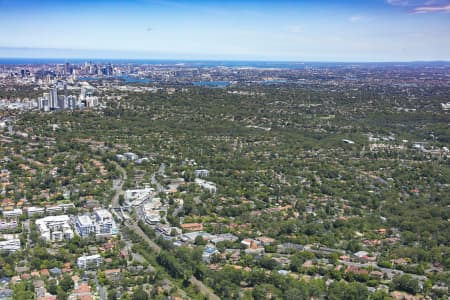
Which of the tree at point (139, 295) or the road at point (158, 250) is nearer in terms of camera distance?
the tree at point (139, 295)

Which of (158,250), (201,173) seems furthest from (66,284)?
(201,173)

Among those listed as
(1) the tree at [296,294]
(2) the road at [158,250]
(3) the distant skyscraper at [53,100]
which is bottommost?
(2) the road at [158,250]

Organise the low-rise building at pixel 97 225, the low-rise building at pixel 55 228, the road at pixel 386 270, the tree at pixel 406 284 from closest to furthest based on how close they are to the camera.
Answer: the tree at pixel 406 284 < the road at pixel 386 270 < the low-rise building at pixel 55 228 < the low-rise building at pixel 97 225

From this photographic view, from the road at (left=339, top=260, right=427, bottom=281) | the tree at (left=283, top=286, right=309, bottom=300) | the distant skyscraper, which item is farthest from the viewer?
the distant skyscraper

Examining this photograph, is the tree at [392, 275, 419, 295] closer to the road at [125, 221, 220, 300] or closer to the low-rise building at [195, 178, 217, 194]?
the road at [125, 221, 220, 300]

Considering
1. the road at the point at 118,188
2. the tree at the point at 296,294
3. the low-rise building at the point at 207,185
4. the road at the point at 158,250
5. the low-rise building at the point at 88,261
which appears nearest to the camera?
the tree at the point at 296,294

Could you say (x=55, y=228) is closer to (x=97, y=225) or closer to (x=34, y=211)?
(x=97, y=225)

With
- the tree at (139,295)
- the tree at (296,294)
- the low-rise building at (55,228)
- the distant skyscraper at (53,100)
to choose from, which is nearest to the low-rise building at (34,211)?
the low-rise building at (55,228)

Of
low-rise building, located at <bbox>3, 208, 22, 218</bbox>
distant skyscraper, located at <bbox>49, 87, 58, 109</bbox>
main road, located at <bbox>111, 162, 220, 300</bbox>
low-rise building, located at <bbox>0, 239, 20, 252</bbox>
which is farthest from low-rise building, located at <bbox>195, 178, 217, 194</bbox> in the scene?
distant skyscraper, located at <bbox>49, 87, 58, 109</bbox>

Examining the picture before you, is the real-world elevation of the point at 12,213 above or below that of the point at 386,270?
above

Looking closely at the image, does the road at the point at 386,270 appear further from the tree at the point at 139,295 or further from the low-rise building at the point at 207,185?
the low-rise building at the point at 207,185

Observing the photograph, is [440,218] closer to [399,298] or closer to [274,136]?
[399,298]
